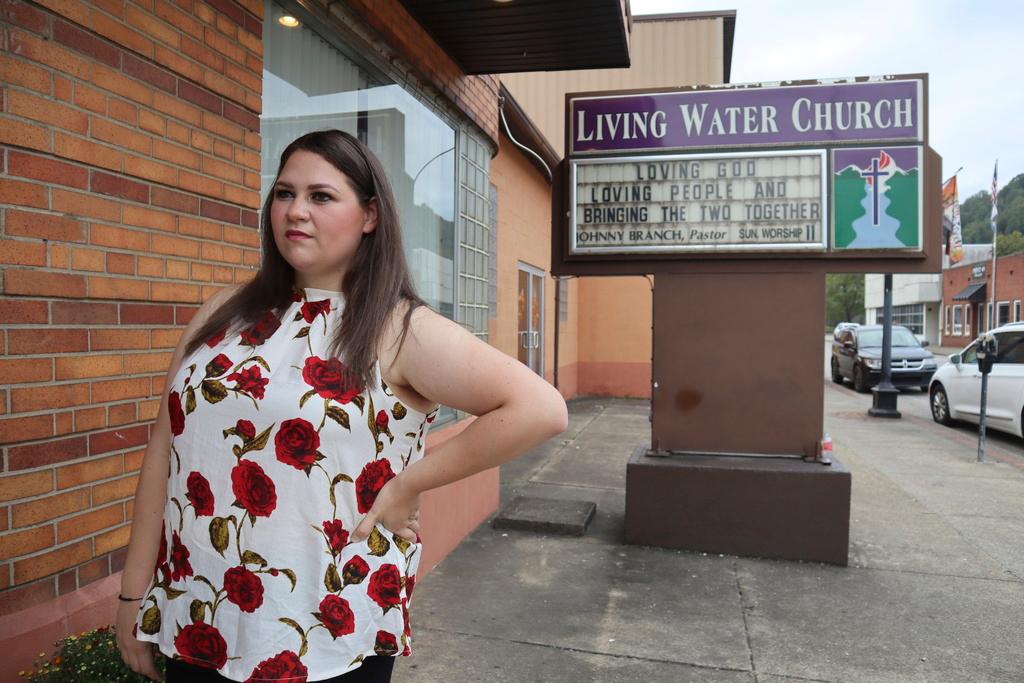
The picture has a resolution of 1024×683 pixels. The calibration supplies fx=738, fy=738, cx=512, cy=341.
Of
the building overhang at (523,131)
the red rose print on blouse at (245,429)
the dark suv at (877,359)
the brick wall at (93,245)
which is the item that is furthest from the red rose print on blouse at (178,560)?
the dark suv at (877,359)

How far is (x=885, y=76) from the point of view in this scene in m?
4.83

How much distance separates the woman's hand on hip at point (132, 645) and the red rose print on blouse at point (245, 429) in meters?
0.48

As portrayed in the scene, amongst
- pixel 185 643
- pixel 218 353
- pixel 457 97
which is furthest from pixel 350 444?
pixel 457 97

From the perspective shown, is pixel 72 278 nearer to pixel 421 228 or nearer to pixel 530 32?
pixel 421 228

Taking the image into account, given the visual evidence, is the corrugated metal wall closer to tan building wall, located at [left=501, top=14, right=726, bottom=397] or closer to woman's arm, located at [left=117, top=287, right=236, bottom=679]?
tan building wall, located at [left=501, top=14, right=726, bottom=397]

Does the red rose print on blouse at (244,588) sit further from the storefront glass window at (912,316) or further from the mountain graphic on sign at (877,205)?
the storefront glass window at (912,316)

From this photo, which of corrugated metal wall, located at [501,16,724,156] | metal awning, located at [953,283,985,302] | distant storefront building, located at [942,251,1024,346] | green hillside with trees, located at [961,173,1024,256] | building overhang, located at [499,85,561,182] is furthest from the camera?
green hillside with trees, located at [961,173,1024,256]

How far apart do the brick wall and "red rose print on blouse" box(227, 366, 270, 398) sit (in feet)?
2.97

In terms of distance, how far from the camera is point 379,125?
4.31 metres

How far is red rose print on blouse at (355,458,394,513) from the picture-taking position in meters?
1.46

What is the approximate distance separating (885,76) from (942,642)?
3446 mm

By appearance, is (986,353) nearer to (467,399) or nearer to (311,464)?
(467,399)

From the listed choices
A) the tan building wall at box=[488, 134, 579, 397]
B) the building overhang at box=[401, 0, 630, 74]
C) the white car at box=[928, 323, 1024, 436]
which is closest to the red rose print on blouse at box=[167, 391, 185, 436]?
the building overhang at box=[401, 0, 630, 74]

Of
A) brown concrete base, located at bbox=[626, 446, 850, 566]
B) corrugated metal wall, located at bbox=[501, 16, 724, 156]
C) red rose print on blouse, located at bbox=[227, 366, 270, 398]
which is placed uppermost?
corrugated metal wall, located at bbox=[501, 16, 724, 156]
